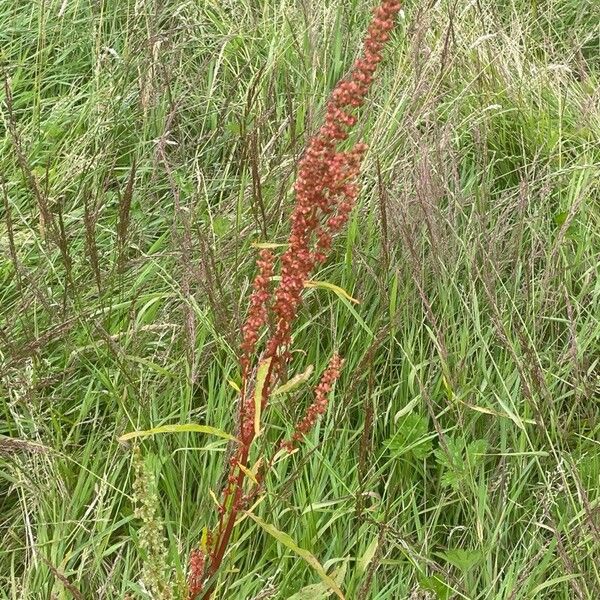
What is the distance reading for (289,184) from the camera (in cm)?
241

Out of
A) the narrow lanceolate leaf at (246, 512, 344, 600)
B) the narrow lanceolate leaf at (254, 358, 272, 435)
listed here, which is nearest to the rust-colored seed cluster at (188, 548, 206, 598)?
the narrow lanceolate leaf at (246, 512, 344, 600)

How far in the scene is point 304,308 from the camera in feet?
7.21

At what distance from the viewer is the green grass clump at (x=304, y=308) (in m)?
1.79

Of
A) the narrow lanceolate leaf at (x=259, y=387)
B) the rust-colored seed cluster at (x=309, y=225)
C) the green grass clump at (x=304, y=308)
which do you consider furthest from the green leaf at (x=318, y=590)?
the narrow lanceolate leaf at (x=259, y=387)

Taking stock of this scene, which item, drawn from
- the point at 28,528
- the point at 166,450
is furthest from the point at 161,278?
the point at 28,528

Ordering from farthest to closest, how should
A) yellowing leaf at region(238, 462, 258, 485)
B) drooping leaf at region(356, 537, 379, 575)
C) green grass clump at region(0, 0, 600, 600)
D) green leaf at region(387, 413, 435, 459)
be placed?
green leaf at region(387, 413, 435, 459)
green grass clump at region(0, 0, 600, 600)
drooping leaf at region(356, 537, 379, 575)
yellowing leaf at region(238, 462, 258, 485)

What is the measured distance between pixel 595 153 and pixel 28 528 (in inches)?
75.6

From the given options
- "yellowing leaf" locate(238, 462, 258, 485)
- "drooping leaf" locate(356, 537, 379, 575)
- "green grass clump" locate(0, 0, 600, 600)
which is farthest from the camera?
"green grass clump" locate(0, 0, 600, 600)

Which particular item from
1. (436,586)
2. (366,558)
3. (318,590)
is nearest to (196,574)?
(318,590)

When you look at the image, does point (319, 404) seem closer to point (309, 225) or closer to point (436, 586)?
point (309, 225)

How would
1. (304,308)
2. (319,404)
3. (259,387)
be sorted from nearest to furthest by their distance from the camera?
(259,387)
(319,404)
(304,308)

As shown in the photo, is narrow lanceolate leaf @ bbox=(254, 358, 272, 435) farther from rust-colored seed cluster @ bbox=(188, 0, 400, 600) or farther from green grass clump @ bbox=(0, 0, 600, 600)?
green grass clump @ bbox=(0, 0, 600, 600)

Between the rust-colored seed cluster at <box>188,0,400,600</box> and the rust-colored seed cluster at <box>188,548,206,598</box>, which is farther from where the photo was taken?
the rust-colored seed cluster at <box>188,548,206,598</box>

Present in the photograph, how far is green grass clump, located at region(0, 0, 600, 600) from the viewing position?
179 cm
